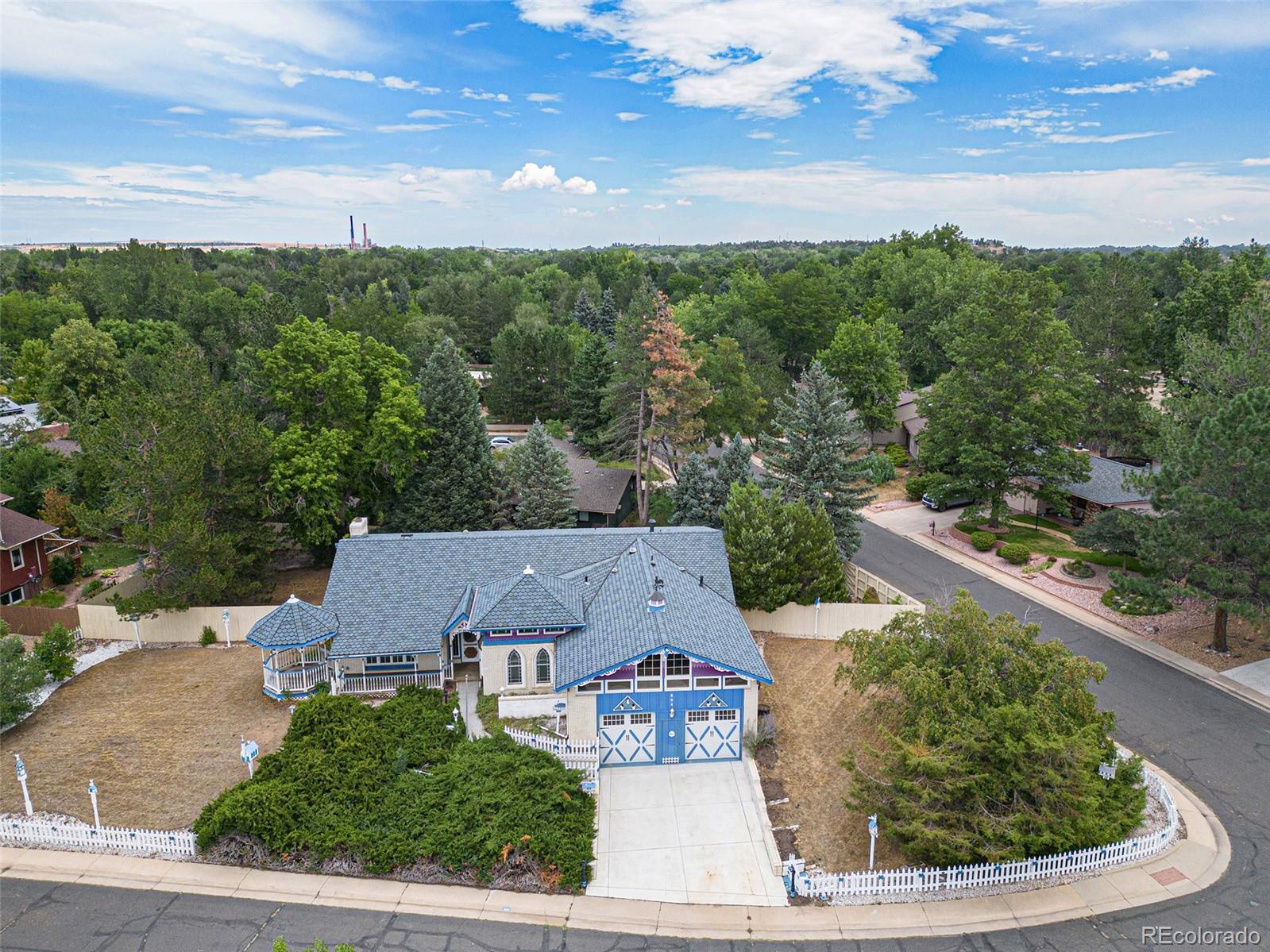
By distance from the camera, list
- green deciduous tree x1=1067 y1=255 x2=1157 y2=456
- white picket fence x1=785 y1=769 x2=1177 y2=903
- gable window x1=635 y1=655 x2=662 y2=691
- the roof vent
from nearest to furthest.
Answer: white picket fence x1=785 y1=769 x2=1177 y2=903, gable window x1=635 y1=655 x2=662 y2=691, the roof vent, green deciduous tree x1=1067 y1=255 x2=1157 y2=456

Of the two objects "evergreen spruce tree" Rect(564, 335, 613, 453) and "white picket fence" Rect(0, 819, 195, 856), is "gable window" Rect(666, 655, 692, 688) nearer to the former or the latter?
"white picket fence" Rect(0, 819, 195, 856)

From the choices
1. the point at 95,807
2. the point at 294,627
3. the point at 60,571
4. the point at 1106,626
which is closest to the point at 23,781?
the point at 95,807

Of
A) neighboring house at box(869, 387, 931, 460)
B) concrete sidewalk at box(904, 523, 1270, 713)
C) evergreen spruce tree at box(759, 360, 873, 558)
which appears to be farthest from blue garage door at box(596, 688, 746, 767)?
neighboring house at box(869, 387, 931, 460)

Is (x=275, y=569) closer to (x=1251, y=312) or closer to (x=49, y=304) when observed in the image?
(x=1251, y=312)

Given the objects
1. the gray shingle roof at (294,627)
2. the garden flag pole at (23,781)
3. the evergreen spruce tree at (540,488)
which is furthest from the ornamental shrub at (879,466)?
the garden flag pole at (23,781)

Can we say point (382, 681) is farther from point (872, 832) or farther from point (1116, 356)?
point (1116, 356)
